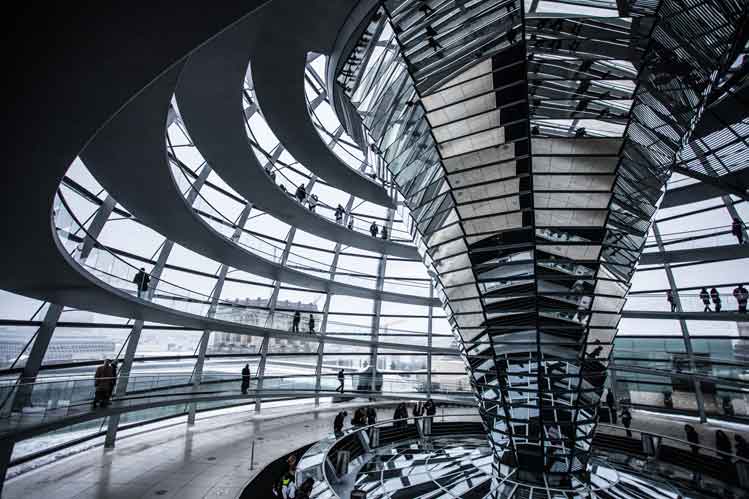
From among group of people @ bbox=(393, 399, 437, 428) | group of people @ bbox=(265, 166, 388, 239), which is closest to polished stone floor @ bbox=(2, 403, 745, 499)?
group of people @ bbox=(393, 399, 437, 428)

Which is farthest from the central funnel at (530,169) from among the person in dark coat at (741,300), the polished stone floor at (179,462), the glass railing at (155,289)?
the person in dark coat at (741,300)

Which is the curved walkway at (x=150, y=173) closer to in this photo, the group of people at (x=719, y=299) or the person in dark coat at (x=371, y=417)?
the person in dark coat at (x=371, y=417)

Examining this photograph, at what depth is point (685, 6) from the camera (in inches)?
357

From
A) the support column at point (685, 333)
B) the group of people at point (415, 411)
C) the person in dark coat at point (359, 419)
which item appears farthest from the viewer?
the support column at point (685, 333)

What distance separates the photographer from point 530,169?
10797mm

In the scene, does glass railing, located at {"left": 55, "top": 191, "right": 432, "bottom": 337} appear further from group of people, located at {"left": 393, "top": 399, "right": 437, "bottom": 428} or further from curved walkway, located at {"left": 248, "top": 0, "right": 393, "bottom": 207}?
curved walkway, located at {"left": 248, "top": 0, "right": 393, "bottom": 207}

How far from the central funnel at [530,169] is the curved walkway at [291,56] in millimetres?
1124

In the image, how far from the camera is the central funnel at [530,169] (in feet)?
30.9

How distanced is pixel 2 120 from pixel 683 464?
22.7 metres

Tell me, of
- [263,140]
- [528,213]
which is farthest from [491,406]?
[263,140]

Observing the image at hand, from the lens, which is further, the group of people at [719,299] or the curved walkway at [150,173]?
the group of people at [719,299]

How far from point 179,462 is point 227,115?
1169cm

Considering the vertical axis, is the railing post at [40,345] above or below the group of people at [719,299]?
below

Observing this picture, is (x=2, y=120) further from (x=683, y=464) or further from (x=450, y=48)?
(x=683, y=464)
